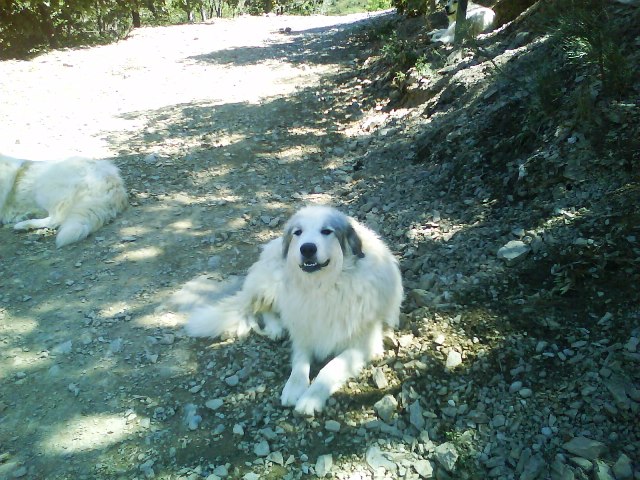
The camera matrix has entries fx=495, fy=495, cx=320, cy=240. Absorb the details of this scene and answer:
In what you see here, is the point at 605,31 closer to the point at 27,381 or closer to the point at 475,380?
the point at 475,380

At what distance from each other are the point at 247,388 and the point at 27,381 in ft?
5.06

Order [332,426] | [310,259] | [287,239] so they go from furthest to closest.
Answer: [287,239], [310,259], [332,426]

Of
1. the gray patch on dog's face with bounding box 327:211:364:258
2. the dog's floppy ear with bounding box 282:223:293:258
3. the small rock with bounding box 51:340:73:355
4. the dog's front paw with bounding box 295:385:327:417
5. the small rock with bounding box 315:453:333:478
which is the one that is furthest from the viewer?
the small rock with bounding box 51:340:73:355

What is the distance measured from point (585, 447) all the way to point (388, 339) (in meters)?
1.45

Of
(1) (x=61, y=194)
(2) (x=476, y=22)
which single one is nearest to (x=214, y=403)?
(1) (x=61, y=194)

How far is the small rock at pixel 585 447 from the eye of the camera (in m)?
2.37

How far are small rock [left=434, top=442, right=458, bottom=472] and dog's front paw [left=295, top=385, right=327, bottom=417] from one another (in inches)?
30.0

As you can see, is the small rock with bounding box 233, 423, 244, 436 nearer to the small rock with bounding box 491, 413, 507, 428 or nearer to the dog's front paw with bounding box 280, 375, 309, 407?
the dog's front paw with bounding box 280, 375, 309, 407

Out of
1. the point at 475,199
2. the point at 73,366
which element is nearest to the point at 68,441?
the point at 73,366

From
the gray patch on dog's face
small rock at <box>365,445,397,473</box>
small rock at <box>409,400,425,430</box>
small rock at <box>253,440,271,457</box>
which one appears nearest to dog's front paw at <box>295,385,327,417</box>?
small rock at <box>253,440,271,457</box>

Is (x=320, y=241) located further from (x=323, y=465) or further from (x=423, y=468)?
(x=423, y=468)

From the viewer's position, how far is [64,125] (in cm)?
850

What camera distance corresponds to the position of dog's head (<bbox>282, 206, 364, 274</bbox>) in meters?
3.21

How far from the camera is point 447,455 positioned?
8.55 feet
